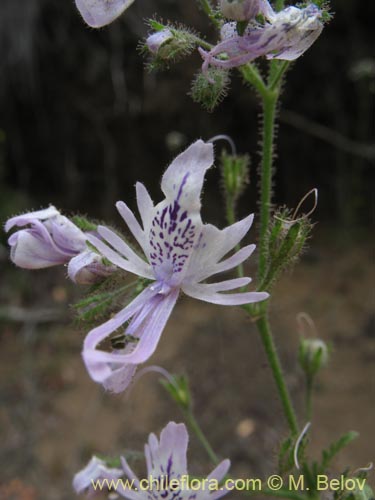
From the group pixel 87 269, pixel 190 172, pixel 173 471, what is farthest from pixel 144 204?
pixel 173 471

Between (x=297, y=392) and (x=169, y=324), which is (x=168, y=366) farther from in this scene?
(x=297, y=392)

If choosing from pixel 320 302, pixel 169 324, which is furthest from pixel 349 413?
pixel 169 324

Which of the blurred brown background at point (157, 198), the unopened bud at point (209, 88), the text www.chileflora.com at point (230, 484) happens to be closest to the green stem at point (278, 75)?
the unopened bud at point (209, 88)

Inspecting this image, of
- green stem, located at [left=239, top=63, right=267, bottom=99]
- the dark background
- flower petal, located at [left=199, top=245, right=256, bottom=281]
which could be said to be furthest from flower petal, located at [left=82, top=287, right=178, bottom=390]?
the dark background

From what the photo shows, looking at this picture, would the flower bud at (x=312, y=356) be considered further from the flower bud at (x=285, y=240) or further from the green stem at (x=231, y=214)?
the flower bud at (x=285, y=240)

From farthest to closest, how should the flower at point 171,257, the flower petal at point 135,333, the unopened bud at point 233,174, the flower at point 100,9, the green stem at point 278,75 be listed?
the unopened bud at point 233,174
the green stem at point 278,75
the flower at point 100,9
the flower at point 171,257
the flower petal at point 135,333

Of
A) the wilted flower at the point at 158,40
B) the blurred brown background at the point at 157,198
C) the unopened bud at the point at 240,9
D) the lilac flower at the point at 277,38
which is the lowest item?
the blurred brown background at the point at 157,198
